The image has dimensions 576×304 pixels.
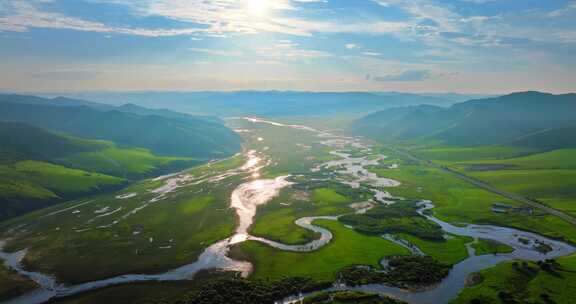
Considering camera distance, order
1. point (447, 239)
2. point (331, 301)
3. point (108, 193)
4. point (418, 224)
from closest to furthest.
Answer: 1. point (331, 301)
2. point (447, 239)
3. point (418, 224)
4. point (108, 193)

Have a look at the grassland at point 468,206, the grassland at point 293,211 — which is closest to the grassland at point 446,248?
the grassland at point 468,206

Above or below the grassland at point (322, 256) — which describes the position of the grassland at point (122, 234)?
below

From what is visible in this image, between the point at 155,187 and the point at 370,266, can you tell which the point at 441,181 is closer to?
the point at 370,266

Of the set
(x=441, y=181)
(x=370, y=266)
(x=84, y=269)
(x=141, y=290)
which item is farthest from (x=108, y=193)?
(x=441, y=181)

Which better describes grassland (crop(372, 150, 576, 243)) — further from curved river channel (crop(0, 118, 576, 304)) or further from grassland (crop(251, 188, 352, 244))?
grassland (crop(251, 188, 352, 244))

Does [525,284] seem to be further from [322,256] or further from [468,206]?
[468,206]

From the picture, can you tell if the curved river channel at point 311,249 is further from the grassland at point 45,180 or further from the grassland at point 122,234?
the grassland at point 45,180
